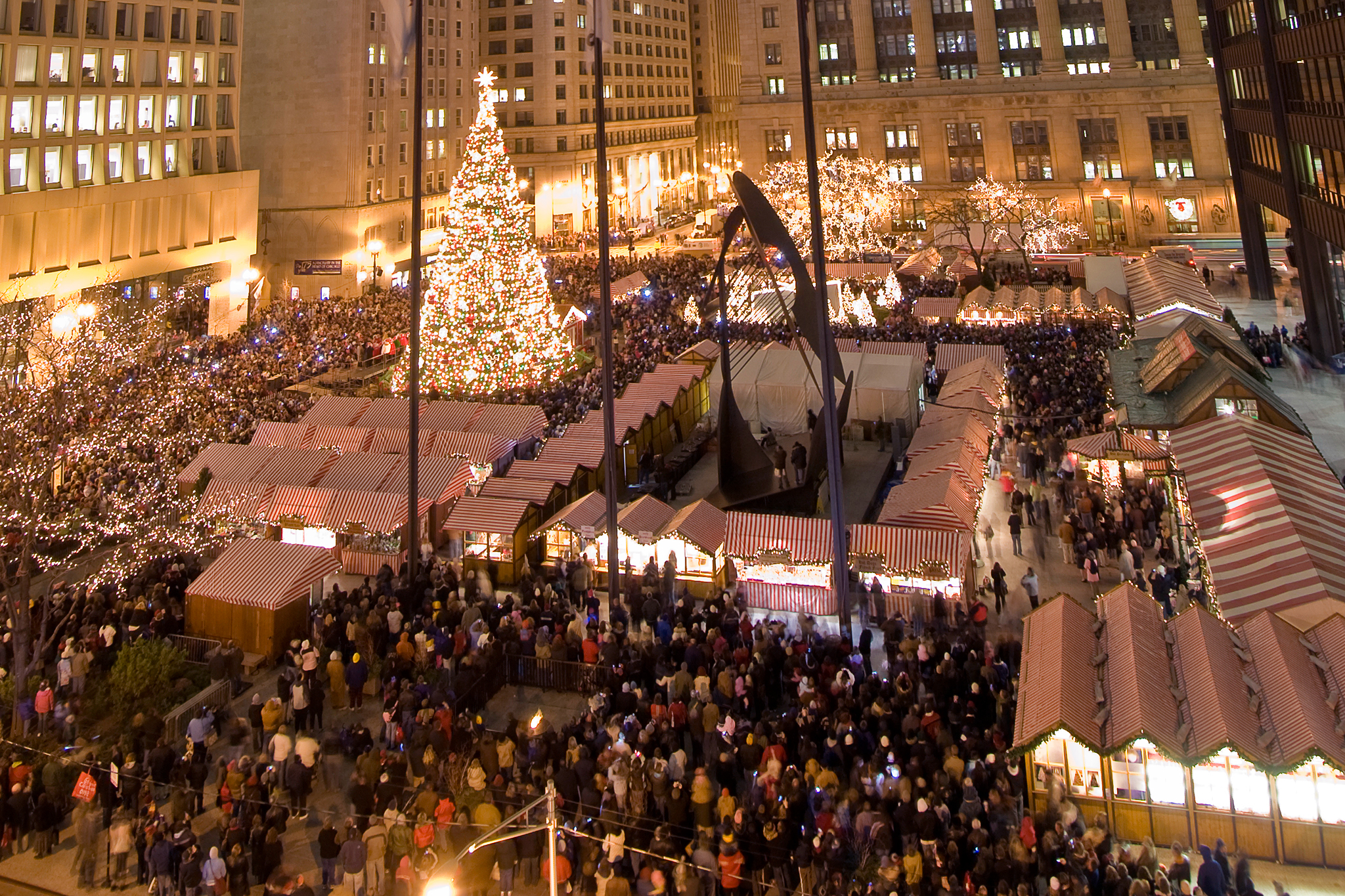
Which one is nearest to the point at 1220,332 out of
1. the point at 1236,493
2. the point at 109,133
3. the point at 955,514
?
the point at 1236,493

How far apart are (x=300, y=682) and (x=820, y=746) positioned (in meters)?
8.52

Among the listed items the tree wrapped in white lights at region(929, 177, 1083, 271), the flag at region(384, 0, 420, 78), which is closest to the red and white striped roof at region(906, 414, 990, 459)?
the flag at region(384, 0, 420, 78)

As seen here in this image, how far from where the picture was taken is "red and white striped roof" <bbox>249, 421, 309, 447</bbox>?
91.7 feet

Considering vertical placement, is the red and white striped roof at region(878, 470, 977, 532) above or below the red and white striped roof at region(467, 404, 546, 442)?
below

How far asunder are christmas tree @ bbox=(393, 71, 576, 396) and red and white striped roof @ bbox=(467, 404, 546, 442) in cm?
404

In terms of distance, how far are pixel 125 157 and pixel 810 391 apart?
35.3 m

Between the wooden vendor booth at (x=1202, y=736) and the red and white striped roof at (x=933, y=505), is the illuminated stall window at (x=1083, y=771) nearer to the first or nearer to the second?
the wooden vendor booth at (x=1202, y=736)

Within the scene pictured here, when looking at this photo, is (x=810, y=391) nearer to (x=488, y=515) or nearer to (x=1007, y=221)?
(x=488, y=515)

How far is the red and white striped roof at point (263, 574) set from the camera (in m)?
18.1

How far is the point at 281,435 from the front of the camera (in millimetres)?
28172

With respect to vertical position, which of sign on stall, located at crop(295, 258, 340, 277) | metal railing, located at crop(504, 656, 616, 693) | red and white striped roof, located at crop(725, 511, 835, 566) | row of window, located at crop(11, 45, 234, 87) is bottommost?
metal railing, located at crop(504, 656, 616, 693)

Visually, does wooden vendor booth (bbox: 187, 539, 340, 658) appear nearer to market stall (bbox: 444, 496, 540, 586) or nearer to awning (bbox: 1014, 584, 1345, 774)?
market stall (bbox: 444, 496, 540, 586)

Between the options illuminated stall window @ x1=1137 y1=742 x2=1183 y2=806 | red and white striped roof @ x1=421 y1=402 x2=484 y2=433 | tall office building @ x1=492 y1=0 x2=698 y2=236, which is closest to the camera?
illuminated stall window @ x1=1137 y1=742 x2=1183 y2=806

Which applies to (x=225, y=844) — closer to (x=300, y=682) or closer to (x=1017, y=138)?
(x=300, y=682)
